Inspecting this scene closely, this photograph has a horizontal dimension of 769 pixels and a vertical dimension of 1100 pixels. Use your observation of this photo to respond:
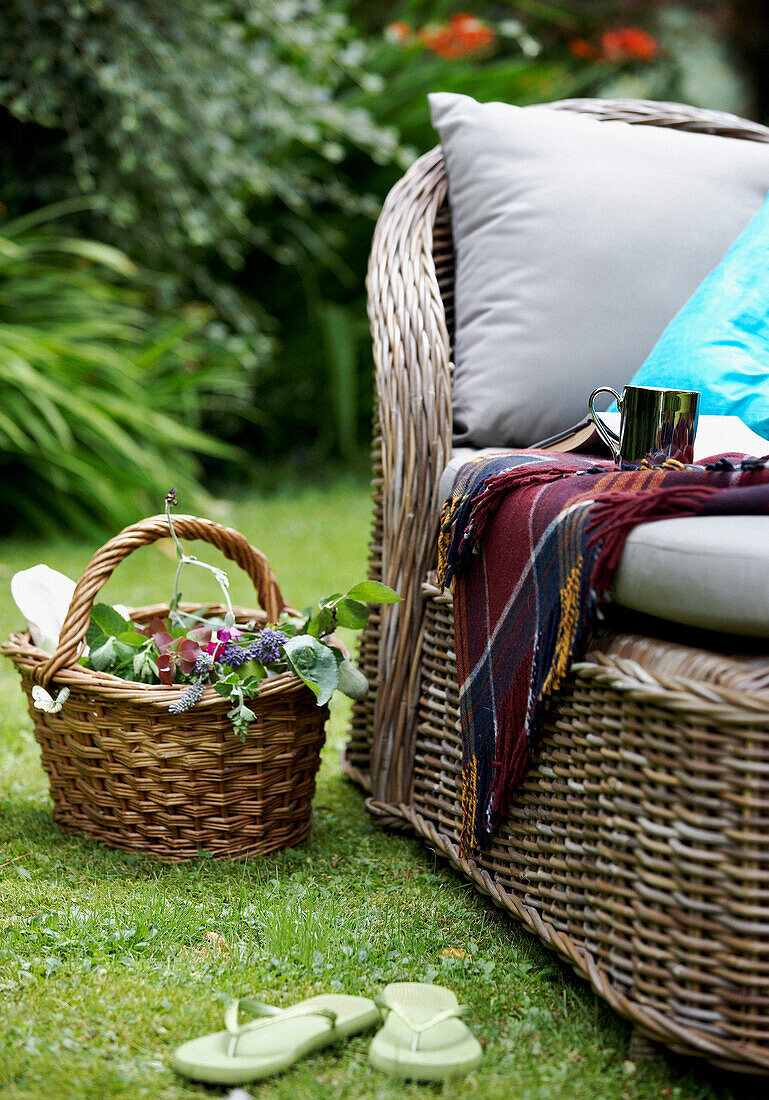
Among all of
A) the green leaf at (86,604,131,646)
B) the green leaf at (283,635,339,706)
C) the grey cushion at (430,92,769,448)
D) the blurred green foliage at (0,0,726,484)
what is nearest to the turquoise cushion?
the grey cushion at (430,92,769,448)

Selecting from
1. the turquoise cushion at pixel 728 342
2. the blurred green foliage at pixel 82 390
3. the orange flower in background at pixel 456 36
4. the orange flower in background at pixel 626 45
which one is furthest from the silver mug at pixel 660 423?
the orange flower in background at pixel 626 45

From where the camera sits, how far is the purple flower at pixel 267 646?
1457 mm

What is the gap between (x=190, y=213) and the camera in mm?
3510

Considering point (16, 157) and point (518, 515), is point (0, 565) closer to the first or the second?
point (16, 157)

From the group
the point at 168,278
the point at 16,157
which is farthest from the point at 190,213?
the point at 16,157

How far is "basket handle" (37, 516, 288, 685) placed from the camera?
1429 mm

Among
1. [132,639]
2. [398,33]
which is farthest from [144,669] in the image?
[398,33]

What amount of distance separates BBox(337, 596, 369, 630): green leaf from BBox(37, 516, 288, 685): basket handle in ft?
0.56

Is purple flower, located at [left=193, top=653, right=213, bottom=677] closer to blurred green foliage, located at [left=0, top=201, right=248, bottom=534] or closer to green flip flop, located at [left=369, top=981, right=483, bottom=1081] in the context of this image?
green flip flop, located at [left=369, top=981, right=483, bottom=1081]

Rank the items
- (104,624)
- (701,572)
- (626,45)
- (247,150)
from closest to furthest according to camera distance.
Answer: (701,572) → (104,624) → (247,150) → (626,45)

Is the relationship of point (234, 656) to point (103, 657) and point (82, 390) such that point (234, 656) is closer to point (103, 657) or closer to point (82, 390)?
point (103, 657)

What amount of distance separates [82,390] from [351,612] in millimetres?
2060

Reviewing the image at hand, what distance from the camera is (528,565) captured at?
1218 mm

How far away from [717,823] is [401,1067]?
38cm
